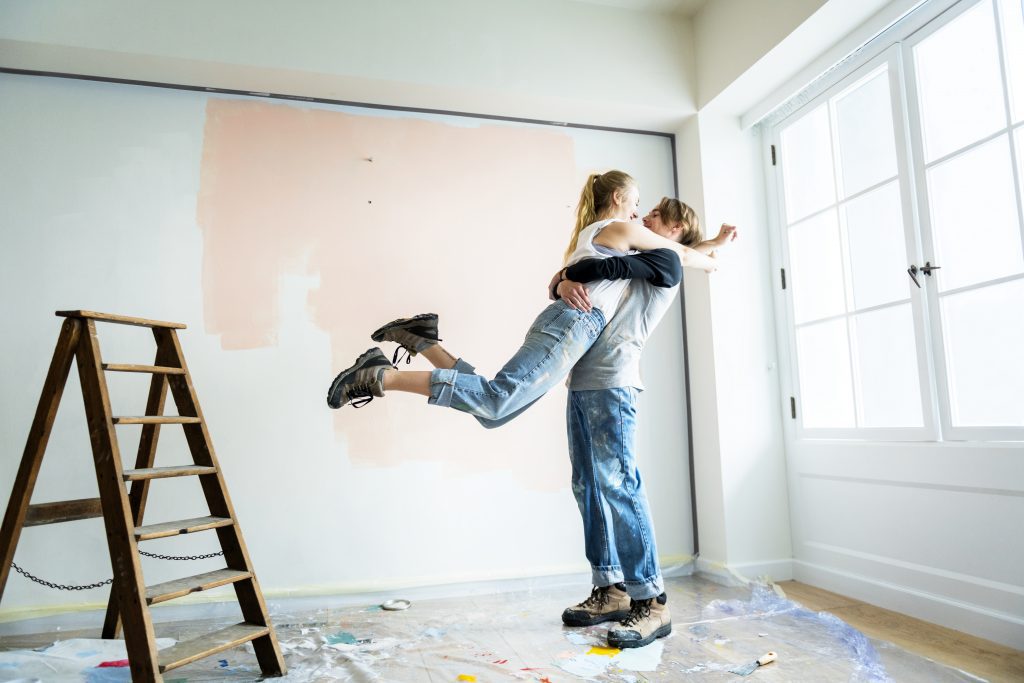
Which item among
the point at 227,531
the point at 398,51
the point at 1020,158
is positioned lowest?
the point at 227,531

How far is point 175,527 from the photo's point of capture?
1.79m

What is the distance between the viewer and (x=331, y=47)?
2795 millimetres

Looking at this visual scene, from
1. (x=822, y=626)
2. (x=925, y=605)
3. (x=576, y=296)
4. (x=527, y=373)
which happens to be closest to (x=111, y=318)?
(x=527, y=373)

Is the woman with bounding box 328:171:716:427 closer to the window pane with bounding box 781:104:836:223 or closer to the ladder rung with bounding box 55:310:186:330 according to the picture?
the ladder rung with bounding box 55:310:186:330

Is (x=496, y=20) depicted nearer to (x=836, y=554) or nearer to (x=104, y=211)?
(x=104, y=211)

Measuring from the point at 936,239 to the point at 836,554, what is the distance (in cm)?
131

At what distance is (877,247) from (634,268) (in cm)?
120

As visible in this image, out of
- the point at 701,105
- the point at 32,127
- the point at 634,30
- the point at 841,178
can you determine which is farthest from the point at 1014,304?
the point at 32,127

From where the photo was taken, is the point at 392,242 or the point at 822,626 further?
the point at 392,242

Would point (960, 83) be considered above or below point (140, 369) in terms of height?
above

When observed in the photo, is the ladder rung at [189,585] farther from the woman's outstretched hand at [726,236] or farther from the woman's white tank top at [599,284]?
the woman's outstretched hand at [726,236]

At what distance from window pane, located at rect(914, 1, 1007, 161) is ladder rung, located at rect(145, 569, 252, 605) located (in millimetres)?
2692

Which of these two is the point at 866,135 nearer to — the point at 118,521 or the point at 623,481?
the point at 623,481

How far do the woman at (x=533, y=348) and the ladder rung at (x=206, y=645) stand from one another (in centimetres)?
65
